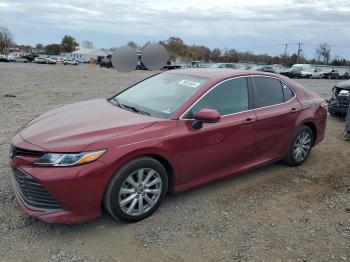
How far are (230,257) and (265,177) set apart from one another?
6.97 ft

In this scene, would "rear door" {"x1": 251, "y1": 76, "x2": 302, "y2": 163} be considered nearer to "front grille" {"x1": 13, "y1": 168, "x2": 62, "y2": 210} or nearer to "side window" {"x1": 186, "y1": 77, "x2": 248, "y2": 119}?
"side window" {"x1": 186, "y1": 77, "x2": 248, "y2": 119}

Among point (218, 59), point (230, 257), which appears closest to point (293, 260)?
point (230, 257)

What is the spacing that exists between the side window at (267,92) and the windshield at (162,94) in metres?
0.84

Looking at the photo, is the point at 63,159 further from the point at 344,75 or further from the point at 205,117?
the point at 344,75

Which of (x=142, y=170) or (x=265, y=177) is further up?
(x=142, y=170)

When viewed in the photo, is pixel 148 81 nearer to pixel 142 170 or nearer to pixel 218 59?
pixel 142 170

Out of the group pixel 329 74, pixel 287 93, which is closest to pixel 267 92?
pixel 287 93

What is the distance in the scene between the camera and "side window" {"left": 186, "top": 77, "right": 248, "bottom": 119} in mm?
4191

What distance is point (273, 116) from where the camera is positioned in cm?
489

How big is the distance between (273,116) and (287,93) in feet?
2.12

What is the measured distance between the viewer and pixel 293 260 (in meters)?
3.29

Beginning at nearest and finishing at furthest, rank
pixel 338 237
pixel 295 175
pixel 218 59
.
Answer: pixel 338 237, pixel 295 175, pixel 218 59

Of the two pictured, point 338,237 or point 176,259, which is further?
point 338,237

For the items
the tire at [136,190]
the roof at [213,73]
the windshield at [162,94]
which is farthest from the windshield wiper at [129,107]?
the roof at [213,73]
